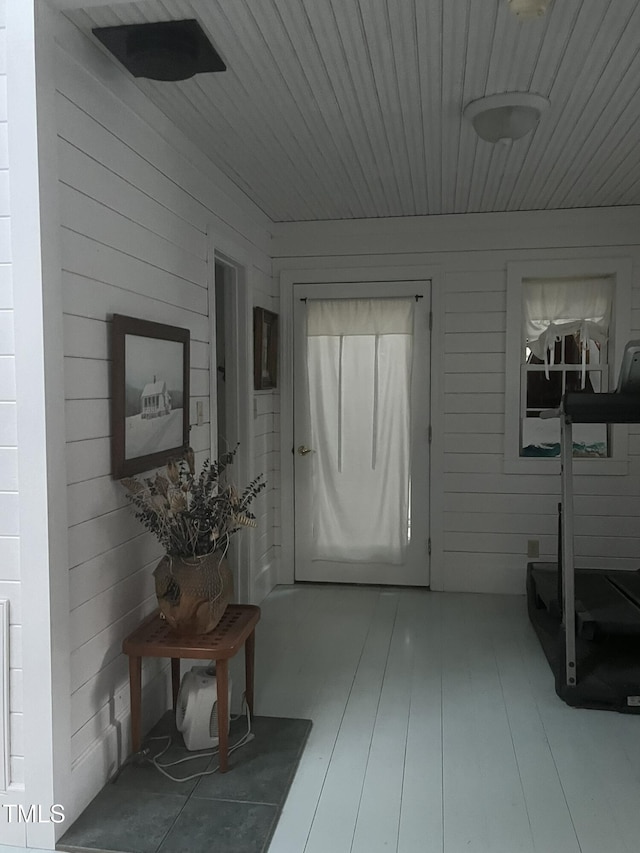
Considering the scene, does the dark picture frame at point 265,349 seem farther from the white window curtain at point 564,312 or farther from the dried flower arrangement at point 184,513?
the dried flower arrangement at point 184,513

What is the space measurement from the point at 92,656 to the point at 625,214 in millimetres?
4073

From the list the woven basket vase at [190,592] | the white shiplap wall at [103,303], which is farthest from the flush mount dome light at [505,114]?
the woven basket vase at [190,592]

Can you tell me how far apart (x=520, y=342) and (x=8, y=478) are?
346 centimetres

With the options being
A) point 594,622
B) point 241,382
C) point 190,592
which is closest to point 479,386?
point 241,382

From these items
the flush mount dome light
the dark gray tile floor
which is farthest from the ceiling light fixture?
the dark gray tile floor

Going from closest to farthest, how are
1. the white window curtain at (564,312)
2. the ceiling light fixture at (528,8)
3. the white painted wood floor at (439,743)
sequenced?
the ceiling light fixture at (528,8) < the white painted wood floor at (439,743) < the white window curtain at (564,312)

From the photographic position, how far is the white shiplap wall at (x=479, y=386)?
457 centimetres

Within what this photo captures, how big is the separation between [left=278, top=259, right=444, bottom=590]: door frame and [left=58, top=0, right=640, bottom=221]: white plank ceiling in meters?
0.62

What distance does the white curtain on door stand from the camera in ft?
15.6

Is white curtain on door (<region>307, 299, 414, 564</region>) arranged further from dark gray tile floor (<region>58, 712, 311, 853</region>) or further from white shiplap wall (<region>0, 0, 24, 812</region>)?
white shiplap wall (<region>0, 0, 24, 812</region>)

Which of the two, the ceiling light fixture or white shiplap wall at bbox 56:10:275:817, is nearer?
the ceiling light fixture

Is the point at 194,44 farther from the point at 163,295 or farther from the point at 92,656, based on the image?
the point at 92,656

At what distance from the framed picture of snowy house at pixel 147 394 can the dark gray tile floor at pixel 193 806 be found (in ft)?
3.56

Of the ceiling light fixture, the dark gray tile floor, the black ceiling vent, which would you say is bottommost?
the dark gray tile floor
